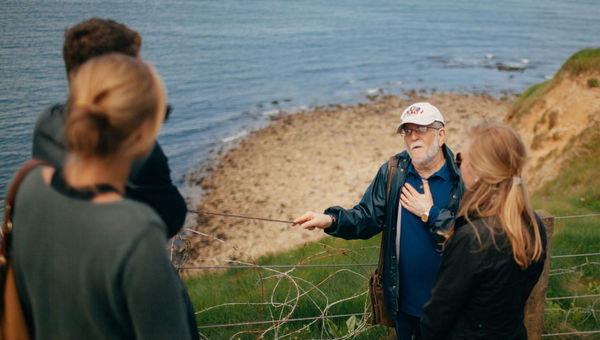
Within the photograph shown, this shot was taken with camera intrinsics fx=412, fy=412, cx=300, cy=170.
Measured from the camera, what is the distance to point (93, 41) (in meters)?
1.96

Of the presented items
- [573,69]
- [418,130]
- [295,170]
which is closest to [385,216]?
[418,130]

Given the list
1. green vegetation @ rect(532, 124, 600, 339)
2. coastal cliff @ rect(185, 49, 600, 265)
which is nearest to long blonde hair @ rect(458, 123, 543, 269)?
green vegetation @ rect(532, 124, 600, 339)

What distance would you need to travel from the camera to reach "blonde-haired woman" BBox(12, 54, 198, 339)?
1240 millimetres


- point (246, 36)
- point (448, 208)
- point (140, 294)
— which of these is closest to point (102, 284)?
point (140, 294)

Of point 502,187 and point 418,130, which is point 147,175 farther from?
point 418,130

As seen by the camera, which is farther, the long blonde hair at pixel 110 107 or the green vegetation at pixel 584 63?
the green vegetation at pixel 584 63

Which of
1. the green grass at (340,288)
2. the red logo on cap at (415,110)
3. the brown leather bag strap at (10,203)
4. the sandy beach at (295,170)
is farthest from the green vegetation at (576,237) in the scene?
Result: the sandy beach at (295,170)

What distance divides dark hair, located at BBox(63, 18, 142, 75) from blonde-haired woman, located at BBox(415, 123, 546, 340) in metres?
1.88

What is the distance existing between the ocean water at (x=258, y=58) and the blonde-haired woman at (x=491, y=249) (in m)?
12.9

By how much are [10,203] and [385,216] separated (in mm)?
2556

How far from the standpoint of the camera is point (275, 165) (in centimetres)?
1811

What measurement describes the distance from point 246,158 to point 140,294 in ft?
58.7

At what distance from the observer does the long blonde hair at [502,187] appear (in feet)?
6.89

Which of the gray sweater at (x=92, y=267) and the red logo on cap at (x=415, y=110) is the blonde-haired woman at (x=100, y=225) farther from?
the red logo on cap at (x=415, y=110)
